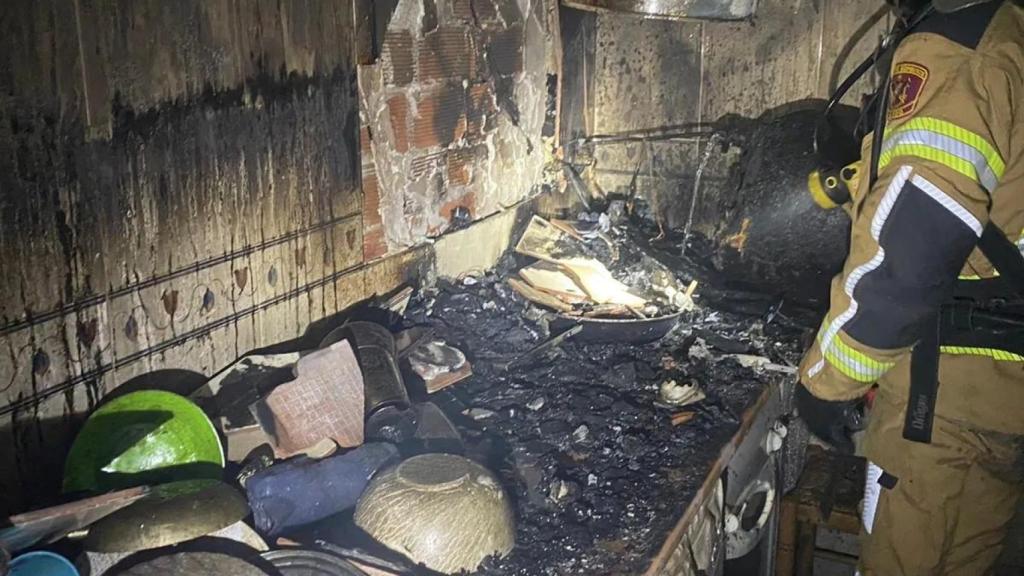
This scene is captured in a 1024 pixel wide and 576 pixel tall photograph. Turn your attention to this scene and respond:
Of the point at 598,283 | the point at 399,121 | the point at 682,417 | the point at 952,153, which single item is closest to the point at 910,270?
the point at 952,153

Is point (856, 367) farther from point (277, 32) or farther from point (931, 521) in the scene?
point (277, 32)

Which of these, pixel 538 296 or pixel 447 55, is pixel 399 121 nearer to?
pixel 447 55

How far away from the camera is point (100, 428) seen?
238 centimetres

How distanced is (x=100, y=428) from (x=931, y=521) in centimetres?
258

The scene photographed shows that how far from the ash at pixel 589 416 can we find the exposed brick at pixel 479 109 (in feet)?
2.78

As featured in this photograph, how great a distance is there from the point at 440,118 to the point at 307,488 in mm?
2285

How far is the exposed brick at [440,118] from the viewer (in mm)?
3957

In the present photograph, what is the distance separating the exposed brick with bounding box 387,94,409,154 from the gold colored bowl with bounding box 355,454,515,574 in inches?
76.2

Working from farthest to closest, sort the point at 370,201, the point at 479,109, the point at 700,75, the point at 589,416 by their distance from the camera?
the point at 700,75 < the point at 479,109 < the point at 370,201 < the point at 589,416

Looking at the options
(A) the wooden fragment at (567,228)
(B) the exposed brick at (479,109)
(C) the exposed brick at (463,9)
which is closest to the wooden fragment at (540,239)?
(A) the wooden fragment at (567,228)

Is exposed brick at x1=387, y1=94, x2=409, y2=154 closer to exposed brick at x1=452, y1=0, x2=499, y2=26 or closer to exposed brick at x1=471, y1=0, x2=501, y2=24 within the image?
exposed brick at x1=452, y1=0, x2=499, y2=26

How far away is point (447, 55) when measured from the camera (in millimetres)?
4117

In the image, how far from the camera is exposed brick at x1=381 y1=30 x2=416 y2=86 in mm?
3664

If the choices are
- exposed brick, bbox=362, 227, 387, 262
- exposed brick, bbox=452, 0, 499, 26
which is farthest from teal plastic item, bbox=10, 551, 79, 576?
exposed brick, bbox=452, 0, 499, 26
